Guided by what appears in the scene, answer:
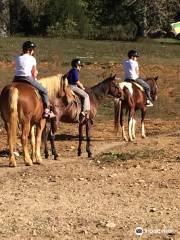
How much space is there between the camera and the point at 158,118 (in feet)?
77.7

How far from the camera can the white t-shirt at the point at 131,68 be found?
18531mm

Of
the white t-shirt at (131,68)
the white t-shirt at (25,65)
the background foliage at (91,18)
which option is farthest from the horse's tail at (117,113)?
the background foliage at (91,18)

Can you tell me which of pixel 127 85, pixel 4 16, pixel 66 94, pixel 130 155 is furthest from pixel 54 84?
pixel 4 16

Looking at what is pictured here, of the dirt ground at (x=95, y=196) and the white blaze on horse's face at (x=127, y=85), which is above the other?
the white blaze on horse's face at (x=127, y=85)

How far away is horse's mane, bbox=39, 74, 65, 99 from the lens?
47.2 feet

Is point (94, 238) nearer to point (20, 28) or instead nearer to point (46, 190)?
point (46, 190)

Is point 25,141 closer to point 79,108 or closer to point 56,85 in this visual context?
point 56,85

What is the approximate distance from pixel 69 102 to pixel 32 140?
58.8 inches

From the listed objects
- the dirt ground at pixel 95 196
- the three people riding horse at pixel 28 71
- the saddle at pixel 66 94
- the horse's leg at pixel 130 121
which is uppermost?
the three people riding horse at pixel 28 71

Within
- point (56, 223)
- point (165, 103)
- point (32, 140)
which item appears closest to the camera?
point (56, 223)

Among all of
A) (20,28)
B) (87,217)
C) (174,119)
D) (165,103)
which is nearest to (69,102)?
(87,217)

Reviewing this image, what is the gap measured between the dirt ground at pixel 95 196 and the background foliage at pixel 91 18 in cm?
4773

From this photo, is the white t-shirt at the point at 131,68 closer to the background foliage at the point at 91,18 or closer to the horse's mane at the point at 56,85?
the horse's mane at the point at 56,85

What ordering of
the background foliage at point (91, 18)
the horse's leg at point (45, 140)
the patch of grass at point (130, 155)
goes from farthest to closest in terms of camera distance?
the background foliage at point (91, 18)
the horse's leg at point (45, 140)
the patch of grass at point (130, 155)
